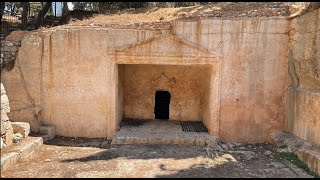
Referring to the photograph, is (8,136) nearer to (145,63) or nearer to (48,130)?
(48,130)

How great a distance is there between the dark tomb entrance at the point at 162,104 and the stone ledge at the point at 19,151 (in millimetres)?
5267

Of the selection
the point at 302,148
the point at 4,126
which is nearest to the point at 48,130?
the point at 4,126

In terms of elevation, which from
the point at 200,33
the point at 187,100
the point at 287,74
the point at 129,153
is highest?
the point at 200,33

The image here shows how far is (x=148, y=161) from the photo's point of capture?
25.8ft

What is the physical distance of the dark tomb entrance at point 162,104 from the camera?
12820 mm

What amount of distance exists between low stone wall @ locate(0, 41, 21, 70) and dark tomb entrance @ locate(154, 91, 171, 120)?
5741 millimetres

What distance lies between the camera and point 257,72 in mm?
9672

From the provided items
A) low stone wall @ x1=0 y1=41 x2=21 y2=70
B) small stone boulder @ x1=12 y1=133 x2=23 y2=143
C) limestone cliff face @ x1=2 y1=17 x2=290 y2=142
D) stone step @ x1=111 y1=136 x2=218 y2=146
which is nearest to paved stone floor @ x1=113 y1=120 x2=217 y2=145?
stone step @ x1=111 y1=136 x2=218 y2=146

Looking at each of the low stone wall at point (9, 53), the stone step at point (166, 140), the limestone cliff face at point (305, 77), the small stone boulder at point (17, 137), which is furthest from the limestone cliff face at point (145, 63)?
the small stone boulder at point (17, 137)

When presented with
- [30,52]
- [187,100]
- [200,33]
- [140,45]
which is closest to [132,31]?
[140,45]

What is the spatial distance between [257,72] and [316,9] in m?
2.54

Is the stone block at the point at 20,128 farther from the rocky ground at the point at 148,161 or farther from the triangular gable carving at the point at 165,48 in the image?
the triangular gable carving at the point at 165,48

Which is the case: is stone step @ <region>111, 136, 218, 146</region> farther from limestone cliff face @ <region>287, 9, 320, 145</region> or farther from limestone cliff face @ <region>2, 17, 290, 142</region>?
limestone cliff face @ <region>287, 9, 320, 145</region>

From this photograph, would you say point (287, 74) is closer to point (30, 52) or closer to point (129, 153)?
point (129, 153)
